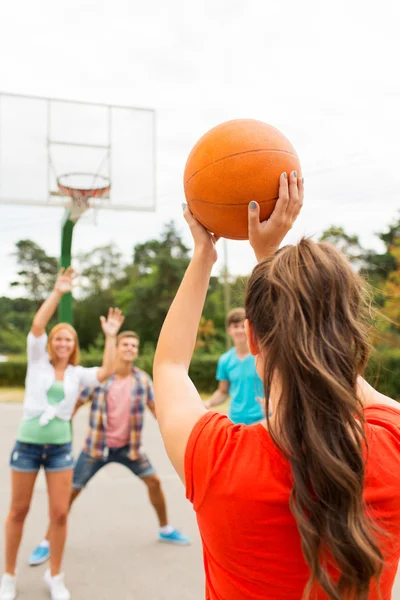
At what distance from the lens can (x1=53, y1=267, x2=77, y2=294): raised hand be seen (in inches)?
175

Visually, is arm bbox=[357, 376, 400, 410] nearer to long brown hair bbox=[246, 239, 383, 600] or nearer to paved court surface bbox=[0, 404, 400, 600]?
long brown hair bbox=[246, 239, 383, 600]

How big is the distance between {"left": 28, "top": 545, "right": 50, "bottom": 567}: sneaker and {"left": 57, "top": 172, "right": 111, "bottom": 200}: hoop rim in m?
4.23

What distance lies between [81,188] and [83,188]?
0.03m

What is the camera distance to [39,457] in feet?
13.5

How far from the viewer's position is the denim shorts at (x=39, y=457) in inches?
160

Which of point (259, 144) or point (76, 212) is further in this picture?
point (76, 212)

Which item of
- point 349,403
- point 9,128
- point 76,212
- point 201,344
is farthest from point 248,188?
point 201,344

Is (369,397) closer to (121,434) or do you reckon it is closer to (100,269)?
(121,434)

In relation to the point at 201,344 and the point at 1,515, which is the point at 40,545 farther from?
the point at 201,344

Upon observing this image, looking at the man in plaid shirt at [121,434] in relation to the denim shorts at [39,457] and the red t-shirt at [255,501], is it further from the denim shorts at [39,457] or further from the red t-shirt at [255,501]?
the red t-shirt at [255,501]

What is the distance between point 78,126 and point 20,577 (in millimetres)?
6003

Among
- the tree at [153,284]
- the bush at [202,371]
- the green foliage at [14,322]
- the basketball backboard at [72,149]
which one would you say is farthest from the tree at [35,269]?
the basketball backboard at [72,149]

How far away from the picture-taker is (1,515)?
5.79 meters

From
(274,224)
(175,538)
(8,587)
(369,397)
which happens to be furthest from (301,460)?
(175,538)
